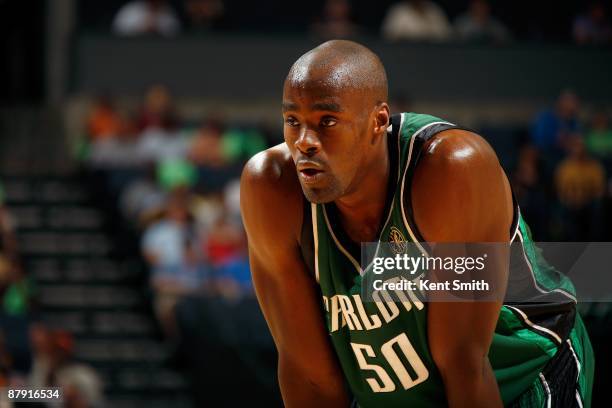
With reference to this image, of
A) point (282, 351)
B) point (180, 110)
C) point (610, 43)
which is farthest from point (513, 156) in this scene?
point (282, 351)

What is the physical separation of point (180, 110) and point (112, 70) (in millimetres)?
868

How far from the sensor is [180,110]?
40.1ft

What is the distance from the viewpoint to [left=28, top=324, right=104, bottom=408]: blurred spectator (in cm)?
718

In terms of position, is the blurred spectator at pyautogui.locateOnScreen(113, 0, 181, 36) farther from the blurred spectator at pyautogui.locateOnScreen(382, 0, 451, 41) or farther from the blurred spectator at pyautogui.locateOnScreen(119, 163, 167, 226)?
the blurred spectator at pyautogui.locateOnScreen(119, 163, 167, 226)

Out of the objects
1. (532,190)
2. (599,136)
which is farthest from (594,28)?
(532,190)

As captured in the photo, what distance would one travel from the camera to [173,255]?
29.7 ft

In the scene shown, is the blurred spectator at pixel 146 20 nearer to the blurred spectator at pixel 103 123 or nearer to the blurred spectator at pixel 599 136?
the blurred spectator at pixel 103 123

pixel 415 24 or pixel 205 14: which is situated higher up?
pixel 205 14

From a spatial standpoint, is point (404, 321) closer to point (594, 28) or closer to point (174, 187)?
point (174, 187)

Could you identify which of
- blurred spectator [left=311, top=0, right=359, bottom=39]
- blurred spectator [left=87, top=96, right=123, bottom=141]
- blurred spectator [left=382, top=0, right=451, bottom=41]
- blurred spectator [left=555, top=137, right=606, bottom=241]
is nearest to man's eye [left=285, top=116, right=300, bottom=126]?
blurred spectator [left=555, top=137, right=606, bottom=241]

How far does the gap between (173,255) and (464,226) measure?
255 inches

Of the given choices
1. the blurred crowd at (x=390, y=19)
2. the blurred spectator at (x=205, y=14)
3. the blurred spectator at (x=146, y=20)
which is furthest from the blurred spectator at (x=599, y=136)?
the blurred spectator at (x=146, y=20)

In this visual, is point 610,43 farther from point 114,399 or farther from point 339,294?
point 339,294

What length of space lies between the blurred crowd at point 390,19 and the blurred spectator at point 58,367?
524 centimetres
